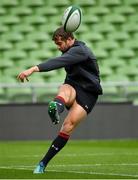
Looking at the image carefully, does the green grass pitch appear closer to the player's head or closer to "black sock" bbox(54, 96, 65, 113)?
"black sock" bbox(54, 96, 65, 113)

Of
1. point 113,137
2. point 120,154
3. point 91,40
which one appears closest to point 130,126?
point 113,137

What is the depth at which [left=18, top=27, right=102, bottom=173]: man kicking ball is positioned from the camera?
9.00 m

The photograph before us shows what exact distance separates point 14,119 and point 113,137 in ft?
7.29

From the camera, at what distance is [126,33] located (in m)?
20.1

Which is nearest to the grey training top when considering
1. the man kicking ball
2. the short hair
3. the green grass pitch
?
the man kicking ball

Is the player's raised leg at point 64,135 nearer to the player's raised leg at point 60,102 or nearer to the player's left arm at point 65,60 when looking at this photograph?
the player's raised leg at point 60,102

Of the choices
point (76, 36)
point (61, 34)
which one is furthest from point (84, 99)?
point (76, 36)

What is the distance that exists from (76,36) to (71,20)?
10.2 meters

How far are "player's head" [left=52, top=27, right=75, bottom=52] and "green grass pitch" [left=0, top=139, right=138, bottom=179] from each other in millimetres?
1466

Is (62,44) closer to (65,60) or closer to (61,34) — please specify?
(61,34)

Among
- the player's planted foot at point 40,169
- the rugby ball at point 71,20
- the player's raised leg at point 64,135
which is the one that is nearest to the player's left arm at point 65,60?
the rugby ball at point 71,20

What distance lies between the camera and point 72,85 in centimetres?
941

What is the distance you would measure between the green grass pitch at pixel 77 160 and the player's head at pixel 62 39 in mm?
1466

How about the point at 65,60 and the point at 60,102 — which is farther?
the point at 65,60
